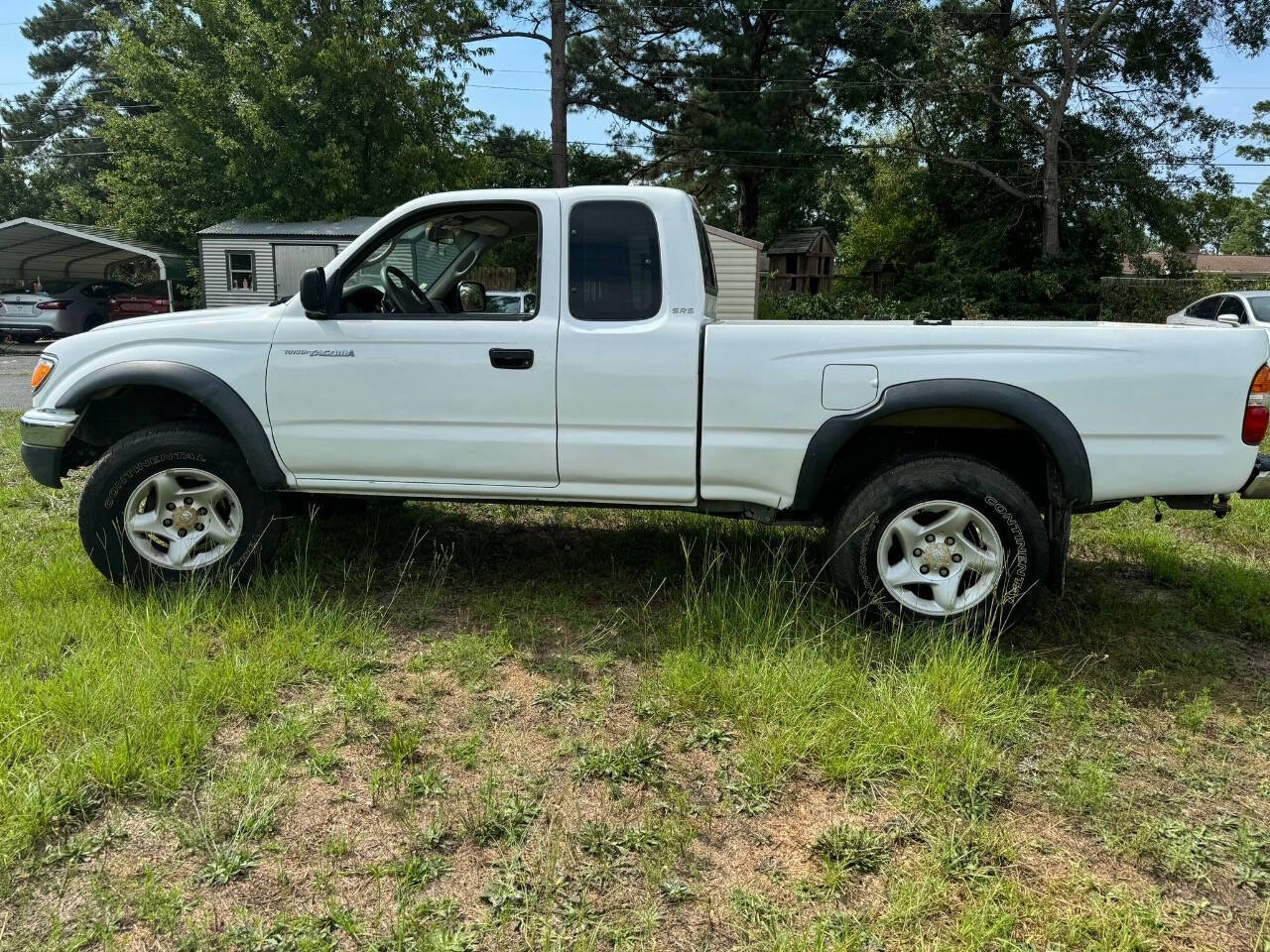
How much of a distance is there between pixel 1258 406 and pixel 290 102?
2051cm

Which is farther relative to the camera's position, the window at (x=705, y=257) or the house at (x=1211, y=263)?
the house at (x=1211, y=263)

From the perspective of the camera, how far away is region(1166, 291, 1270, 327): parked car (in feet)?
40.3

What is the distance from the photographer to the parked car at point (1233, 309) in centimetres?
1229

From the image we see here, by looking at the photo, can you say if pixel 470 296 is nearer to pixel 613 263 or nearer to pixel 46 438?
pixel 613 263

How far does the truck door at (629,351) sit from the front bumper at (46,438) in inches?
94.1

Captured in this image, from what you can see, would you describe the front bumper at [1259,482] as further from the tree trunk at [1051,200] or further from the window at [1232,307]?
the tree trunk at [1051,200]

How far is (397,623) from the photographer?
4.01m

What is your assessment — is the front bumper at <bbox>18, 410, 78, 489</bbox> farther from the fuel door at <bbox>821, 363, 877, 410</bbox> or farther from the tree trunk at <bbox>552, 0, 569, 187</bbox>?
the tree trunk at <bbox>552, 0, 569, 187</bbox>

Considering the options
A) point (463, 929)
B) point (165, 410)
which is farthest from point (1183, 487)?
point (165, 410)

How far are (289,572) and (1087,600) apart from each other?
4032 mm

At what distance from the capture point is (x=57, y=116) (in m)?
42.4

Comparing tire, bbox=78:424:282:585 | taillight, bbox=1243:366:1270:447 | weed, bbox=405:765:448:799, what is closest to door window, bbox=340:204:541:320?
tire, bbox=78:424:282:585

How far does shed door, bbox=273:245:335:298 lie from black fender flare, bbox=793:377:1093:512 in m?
16.8

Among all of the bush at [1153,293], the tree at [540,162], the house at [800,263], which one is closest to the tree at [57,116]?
the tree at [540,162]
